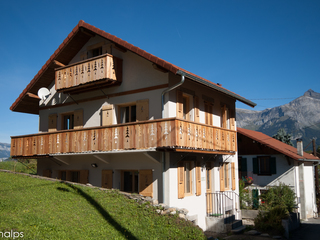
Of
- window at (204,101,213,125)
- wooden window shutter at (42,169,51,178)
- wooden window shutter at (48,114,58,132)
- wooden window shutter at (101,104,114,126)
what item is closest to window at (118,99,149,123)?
wooden window shutter at (101,104,114,126)

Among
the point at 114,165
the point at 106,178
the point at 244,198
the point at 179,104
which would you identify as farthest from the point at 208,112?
the point at 244,198

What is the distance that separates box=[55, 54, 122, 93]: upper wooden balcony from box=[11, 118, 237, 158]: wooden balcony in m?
2.41

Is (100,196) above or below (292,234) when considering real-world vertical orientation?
above

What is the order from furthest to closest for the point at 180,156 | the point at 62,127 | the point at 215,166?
the point at 62,127, the point at 215,166, the point at 180,156

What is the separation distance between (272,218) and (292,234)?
160 cm

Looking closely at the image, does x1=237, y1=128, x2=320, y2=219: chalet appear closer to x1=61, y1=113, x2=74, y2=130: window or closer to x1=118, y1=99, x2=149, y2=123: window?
x1=118, y1=99, x2=149, y2=123: window

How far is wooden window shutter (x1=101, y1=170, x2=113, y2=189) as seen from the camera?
50.0ft

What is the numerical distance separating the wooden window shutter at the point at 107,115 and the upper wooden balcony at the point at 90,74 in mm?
1130

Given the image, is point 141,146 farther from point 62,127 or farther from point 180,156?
point 62,127

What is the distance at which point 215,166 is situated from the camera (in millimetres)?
16750

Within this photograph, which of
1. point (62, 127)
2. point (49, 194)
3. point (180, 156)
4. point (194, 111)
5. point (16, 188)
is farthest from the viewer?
point (62, 127)

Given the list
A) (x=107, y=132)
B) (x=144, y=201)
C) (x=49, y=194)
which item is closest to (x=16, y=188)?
(x=49, y=194)

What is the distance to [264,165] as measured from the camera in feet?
78.2

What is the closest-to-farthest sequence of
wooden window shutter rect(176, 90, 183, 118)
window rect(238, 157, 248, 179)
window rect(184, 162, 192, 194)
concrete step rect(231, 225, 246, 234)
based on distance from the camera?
wooden window shutter rect(176, 90, 183, 118) < concrete step rect(231, 225, 246, 234) < window rect(184, 162, 192, 194) < window rect(238, 157, 248, 179)
